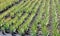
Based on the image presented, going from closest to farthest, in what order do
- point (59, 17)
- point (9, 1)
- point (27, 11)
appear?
point (59, 17), point (27, 11), point (9, 1)

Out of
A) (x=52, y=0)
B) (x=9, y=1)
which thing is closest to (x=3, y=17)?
(x=9, y=1)

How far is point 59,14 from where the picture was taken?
10.1m

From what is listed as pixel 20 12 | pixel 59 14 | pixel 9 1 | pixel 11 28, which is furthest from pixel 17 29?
pixel 9 1

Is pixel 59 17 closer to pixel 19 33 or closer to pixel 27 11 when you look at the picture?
pixel 27 11

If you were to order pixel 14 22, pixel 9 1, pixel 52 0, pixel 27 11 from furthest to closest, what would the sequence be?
pixel 52 0 → pixel 9 1 → pixel 27 11 → pixel 14 22

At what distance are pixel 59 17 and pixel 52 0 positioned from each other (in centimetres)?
545

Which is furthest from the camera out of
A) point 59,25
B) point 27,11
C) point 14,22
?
point 27,11

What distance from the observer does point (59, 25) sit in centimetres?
820

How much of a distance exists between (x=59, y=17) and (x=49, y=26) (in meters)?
1.78

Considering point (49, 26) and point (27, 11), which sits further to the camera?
point (27, 11)

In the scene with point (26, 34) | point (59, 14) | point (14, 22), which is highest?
point (59, 14)

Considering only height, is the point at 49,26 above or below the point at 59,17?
below

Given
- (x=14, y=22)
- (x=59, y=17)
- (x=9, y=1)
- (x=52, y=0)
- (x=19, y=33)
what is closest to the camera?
(x=19, y=33)

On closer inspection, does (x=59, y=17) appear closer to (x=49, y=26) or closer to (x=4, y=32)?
(x=49, y=26)
